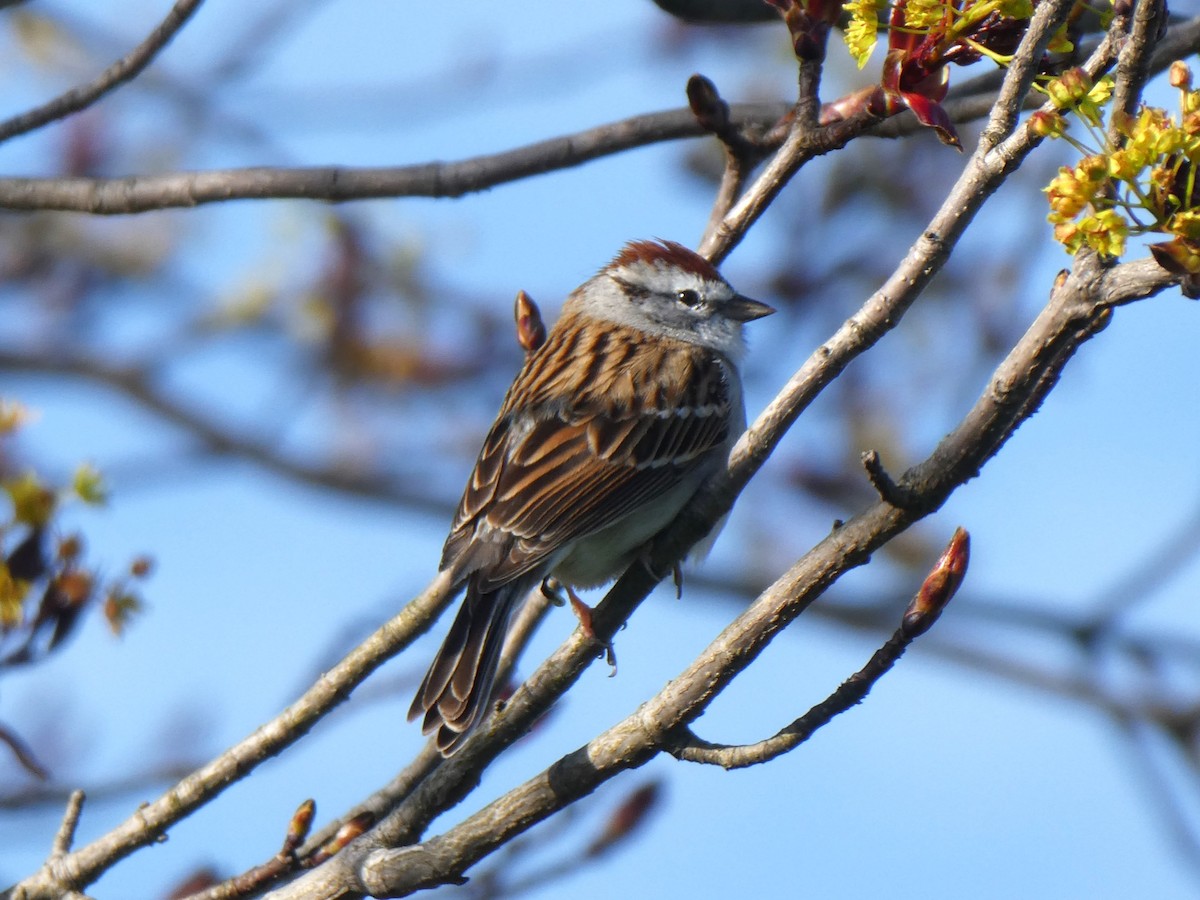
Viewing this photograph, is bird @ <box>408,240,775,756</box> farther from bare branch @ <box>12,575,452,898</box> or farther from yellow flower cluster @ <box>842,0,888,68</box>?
yellow flower cluster @ <box>842,0,888,68</box>

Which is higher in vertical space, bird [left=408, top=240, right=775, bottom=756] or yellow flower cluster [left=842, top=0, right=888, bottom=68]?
bird [left=408, top=240, right=775, bottom=756]

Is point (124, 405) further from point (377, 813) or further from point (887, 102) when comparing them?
point (887, 102)

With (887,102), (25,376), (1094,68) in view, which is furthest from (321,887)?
(25,376)

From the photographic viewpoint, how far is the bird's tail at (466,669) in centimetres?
381

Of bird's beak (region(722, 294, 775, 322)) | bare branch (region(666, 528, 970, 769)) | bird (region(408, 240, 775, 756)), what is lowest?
bare branch (region(666, 528, 970, 769))

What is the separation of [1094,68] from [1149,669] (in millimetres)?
3398

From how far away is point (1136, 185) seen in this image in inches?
89.9

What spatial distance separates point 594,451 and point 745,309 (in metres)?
1.11

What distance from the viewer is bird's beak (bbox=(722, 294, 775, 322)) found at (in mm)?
5855

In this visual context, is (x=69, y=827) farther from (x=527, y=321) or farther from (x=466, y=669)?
(x=527, y=321)

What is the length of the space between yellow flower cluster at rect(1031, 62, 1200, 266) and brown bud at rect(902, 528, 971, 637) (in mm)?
757

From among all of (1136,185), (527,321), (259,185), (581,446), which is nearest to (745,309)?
(581,446)

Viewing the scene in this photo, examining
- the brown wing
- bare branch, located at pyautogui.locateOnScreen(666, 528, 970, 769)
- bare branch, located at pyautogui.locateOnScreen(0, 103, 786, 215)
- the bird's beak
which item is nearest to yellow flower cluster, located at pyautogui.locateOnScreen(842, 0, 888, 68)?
bare branch, located at pyautogui.locateOnScreen(666, 528, 970, 769)

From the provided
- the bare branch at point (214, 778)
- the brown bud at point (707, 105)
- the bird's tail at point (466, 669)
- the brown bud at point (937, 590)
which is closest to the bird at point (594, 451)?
the bird's tail at point (466, 669)
